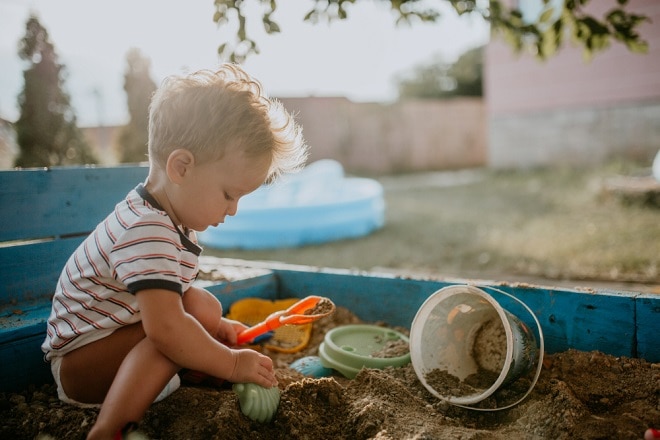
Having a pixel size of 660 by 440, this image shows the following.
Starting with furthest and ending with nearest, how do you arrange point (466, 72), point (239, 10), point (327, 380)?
point (466, 72), point (239, 10), point (327, 380)

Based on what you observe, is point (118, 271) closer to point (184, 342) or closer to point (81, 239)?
point (184, 342)

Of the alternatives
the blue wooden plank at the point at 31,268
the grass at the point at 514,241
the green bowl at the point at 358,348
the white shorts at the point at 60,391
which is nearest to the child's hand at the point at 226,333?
the green bowl at the point at 358,348

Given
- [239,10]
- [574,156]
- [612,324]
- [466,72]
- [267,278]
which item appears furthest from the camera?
[466,72]

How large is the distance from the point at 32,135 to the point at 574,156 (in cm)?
781

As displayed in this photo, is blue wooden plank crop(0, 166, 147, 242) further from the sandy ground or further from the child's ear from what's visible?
the child's ear

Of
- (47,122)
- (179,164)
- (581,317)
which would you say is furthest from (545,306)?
(47,122)

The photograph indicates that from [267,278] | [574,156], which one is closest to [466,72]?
[574,156]

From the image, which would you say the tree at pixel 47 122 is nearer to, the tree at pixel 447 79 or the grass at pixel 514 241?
the grass at pixel 514 241

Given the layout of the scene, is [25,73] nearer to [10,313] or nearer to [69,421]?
[10,313]

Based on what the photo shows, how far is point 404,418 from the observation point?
49.4 inches

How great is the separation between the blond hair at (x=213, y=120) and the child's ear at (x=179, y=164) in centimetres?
2

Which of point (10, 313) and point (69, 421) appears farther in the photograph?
point (10, 313)

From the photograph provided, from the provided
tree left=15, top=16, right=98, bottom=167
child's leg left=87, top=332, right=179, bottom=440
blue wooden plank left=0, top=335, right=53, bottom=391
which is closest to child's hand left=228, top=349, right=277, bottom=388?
child's leg left=87, top=332, right=179, bottom=440

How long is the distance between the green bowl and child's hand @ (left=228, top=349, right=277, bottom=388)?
35cm
